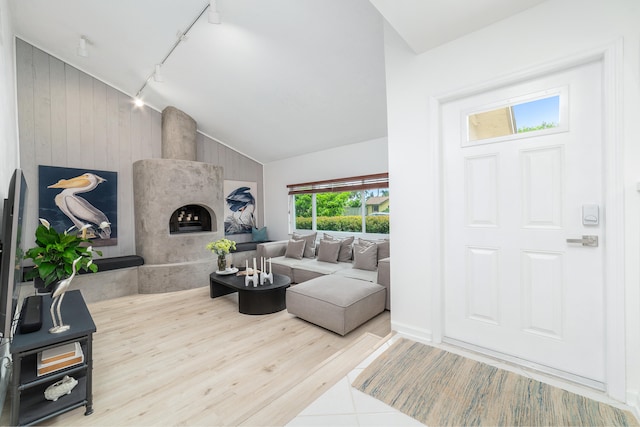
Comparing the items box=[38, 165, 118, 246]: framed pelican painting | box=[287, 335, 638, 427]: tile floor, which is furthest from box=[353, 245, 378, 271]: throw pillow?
box=[38, 165, 118, 246]: framed pelican painting

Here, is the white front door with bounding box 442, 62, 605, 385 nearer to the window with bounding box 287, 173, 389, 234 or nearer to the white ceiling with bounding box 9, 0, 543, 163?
the white ceiling with bounding box 9, 0, 543, 163

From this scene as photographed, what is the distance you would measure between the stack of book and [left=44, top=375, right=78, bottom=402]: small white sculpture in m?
0.10

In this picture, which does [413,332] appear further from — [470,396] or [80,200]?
[80,200]

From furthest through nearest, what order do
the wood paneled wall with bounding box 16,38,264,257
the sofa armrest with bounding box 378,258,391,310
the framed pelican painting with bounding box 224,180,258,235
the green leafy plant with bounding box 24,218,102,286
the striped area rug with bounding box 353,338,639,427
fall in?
the framed pelican painting with bounding box 224,180,258,235
the wood paneled wall with bounding box 16,38,264,257
the sofa armrest with bounding box 378,258,391,310
the green leafy plant with bounding box 24,218,102,286
the striped area rug with bounding box 353,338,639,427

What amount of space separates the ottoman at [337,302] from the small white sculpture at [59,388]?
6.01ft

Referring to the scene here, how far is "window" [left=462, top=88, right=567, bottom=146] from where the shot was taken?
1574 millimetres

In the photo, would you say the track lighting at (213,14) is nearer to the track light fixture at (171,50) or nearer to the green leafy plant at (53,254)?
the track light fixture at (171,50)

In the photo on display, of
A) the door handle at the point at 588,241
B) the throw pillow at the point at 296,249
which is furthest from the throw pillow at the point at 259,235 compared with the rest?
the door handle at the point at 588,241

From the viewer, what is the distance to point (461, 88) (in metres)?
1.84

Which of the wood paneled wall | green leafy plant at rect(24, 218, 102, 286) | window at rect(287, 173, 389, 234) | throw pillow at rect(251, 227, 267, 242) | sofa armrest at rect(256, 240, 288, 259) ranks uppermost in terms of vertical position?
the wood paneled wall

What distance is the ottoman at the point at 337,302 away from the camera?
8.60 ft

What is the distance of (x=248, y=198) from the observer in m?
6.19

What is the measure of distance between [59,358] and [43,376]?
0.10 metres

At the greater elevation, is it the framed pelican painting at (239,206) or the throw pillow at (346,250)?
the framed pelican painting at (239,206)
